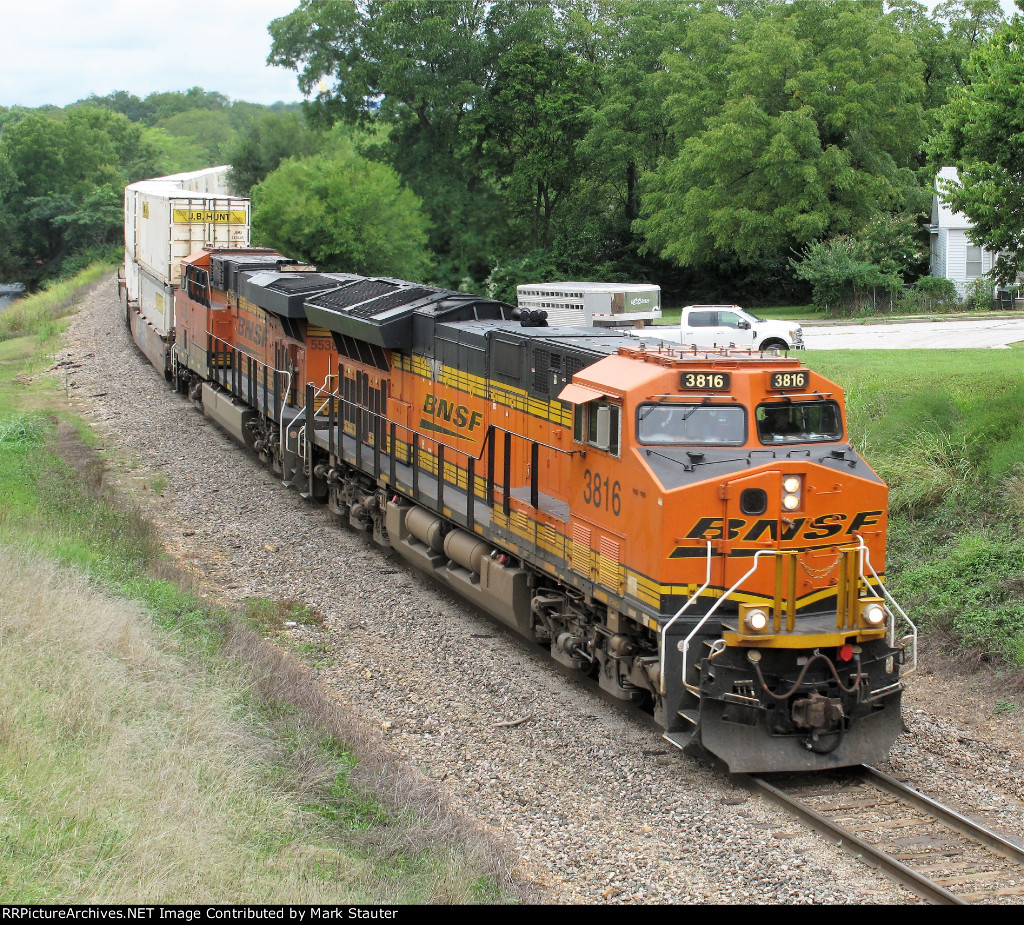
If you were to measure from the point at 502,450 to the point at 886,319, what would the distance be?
2467 centimetres

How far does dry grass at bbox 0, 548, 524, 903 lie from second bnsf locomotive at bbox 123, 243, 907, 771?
7.45ft

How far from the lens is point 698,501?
844 cm

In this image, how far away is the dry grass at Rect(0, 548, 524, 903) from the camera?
5.99m

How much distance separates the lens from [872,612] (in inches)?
333

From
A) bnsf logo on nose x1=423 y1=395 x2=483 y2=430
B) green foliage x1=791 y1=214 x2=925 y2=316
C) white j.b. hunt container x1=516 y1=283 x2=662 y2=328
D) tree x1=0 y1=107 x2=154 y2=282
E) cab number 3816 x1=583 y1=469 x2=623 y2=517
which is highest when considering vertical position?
tree x1=0 y1=107 x2=154 y2=282

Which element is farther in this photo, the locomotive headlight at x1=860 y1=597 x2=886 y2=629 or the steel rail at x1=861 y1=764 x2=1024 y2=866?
the locomotive headlight at x1=860 y1=597 x2=886 y2=629

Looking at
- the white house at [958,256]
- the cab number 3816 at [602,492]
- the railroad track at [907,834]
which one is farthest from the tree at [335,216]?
the railroad track at [907,834]

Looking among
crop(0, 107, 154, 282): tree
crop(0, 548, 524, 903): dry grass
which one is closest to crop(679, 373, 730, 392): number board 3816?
crop(0, 548, 524, 903): dry grass

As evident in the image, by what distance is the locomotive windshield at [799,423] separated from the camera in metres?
8.96

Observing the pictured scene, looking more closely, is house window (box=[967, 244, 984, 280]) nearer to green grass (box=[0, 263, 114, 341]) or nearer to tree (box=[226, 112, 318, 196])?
Answer: green grass (box=[0, 263, 114, 341])

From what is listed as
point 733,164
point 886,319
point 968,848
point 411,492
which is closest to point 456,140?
point 733,164

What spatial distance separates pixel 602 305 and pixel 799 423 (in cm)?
2188

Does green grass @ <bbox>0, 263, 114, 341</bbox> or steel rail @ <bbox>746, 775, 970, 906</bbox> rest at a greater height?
green grass @ <bbox>0, 263, 114, 341</bbox>
